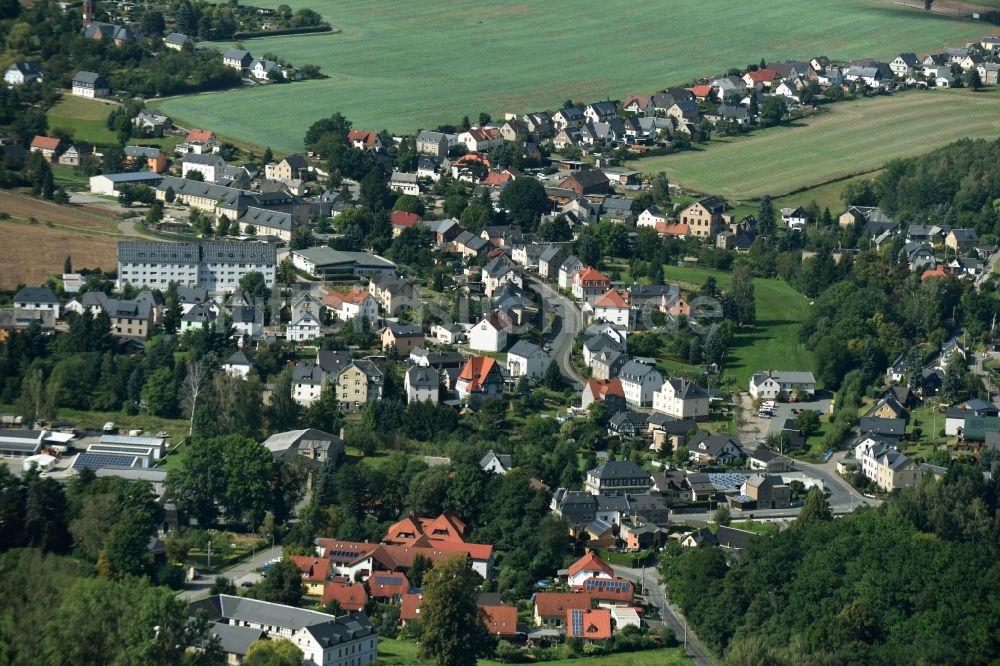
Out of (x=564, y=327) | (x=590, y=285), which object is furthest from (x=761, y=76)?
(x=564, y=327)

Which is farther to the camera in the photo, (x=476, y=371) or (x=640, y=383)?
(x=640, y=383)

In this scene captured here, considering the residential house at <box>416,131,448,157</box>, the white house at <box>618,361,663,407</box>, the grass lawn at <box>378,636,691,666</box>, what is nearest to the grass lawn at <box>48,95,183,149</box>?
the residential house at <box>416,131,448,157</box>

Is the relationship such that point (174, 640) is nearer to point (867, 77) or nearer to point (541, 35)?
point (867, 77)

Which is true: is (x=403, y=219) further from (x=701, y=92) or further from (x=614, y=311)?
(x=701, y=92)

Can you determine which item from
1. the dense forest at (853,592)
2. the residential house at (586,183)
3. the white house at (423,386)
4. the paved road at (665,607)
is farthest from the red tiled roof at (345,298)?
the dense forest at (853,592)

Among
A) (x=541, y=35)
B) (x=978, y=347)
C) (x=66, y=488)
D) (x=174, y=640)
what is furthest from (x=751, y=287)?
(x=541, y=35)
